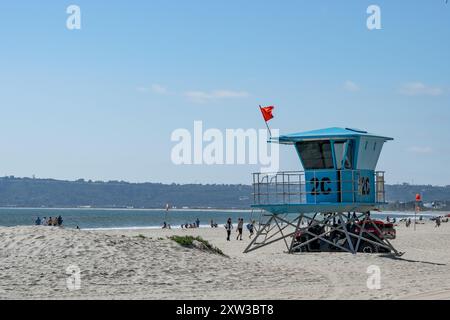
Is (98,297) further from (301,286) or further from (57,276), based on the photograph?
(301,286)

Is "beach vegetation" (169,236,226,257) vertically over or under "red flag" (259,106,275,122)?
under

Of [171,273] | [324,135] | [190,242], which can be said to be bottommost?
[171,273]

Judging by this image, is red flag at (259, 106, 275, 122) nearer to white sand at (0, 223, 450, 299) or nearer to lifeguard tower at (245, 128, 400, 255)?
lifeguard tower at (245, 128, 400, 255)

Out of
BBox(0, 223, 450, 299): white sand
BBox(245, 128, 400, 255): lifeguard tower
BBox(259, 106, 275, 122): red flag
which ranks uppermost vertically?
BBox(259, 106, 275, 122): red flag

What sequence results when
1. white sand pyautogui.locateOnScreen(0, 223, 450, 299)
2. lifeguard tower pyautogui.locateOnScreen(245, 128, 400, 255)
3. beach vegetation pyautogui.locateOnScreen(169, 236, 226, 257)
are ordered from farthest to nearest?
1. lifeguard tower pyautogui.locateOnScreen(245, 128, 400, 255)
2. beach vegetation pyautogui.locateOnScreen(169, 236, 226, 257)
3. white sand pyautogui.locateOnScreen(0, 223, 450, 299)

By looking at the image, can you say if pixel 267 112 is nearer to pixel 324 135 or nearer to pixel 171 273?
pixel 324 135

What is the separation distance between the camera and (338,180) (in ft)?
95.0

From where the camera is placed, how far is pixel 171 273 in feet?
67.9

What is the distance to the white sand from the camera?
1753 centimetres

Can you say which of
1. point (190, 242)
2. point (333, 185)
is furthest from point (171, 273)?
point (333, 185)

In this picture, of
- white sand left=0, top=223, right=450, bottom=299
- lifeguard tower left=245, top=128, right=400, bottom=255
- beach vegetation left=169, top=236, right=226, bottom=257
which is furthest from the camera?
lifeguard tower left=245, top=128, right=400, bottom=255

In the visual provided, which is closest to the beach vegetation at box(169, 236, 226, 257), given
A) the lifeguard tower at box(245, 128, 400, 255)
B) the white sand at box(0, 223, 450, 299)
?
the white sand at box(0, 223, 450, 299)

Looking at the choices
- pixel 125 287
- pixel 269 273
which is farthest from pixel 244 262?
pixel 125 287
